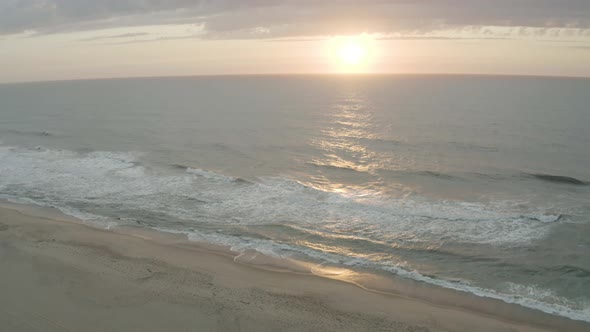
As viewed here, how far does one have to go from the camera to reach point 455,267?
1428 cm

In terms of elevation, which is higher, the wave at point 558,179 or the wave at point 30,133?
the wave at point 558,179

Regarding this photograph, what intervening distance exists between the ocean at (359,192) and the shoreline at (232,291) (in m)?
0.90

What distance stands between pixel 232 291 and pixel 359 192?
12.2 metres

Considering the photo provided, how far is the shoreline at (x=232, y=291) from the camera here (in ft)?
35.2

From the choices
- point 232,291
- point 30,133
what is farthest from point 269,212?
point 30,133

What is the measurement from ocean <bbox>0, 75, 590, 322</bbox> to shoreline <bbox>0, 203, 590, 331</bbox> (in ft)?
2.96

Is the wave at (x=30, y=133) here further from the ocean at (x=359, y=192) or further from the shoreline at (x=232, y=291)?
the shoreline at (x=232, y=291)

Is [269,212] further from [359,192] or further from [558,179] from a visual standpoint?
[558,179]

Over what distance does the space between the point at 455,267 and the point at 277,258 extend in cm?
636

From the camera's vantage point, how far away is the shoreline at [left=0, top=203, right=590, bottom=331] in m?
10.7

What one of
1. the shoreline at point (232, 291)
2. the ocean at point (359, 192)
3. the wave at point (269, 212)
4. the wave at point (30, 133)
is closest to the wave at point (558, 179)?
the ocean at point (359, 192)

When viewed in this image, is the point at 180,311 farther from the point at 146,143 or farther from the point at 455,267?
the point at 146,143

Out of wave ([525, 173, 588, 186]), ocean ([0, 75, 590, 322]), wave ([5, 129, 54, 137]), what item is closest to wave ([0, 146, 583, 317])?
ocean ([0, 75, 590, 322])

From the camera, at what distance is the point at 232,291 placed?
12.2 m
